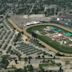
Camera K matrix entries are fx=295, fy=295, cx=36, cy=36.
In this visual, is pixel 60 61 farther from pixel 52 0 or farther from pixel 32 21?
pixel 52 0

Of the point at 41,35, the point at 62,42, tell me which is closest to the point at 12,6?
the point at 41,35

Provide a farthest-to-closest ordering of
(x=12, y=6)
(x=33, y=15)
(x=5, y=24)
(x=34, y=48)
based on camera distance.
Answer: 1. (x=12, y=6)
2. (x=33, y=15)
3. (x=5, y=24)
4. (x=34, y=48)

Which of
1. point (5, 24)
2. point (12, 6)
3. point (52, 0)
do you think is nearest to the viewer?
point (5, 24)

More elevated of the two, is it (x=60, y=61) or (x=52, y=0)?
(x=60, y=61)

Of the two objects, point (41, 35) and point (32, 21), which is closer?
point (41, 35)

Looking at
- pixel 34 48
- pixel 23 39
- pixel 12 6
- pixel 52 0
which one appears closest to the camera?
pixel 34 48

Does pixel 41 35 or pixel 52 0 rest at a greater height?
pixel 41 35

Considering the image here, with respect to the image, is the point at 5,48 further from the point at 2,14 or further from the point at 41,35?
the point at 2,14

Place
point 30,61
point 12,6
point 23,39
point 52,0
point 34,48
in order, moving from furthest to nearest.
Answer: point 52,0, point 12,6, point 23,39, point 34,48, point 30,61

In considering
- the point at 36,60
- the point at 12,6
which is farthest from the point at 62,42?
the point at 12,6
